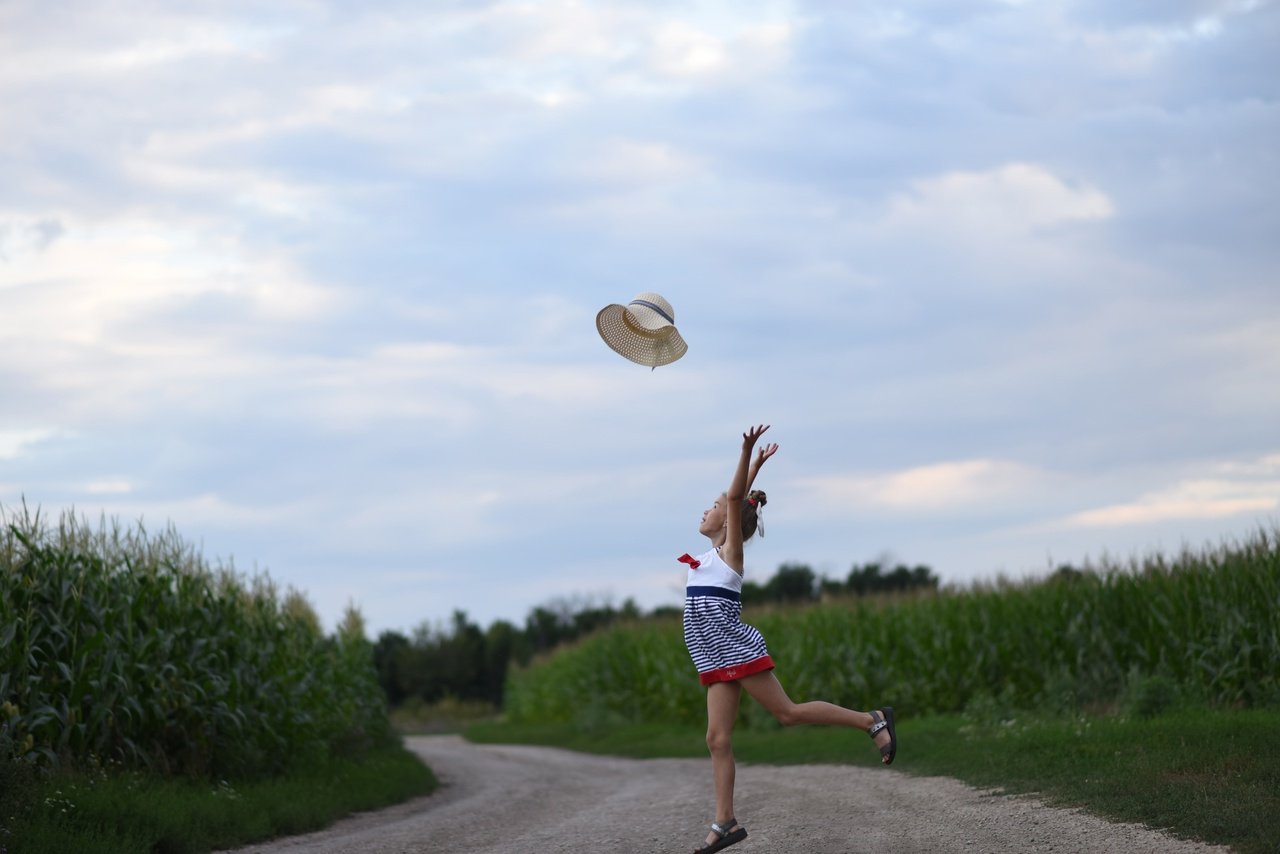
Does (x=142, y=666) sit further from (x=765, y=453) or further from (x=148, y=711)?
(x=765, y=453)

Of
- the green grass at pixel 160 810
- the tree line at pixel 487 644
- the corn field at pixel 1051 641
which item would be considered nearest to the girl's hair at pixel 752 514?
the green grass at pixel 160 810

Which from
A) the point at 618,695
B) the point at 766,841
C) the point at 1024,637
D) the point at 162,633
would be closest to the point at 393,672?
the point at 618,695

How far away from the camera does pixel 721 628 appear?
809cm

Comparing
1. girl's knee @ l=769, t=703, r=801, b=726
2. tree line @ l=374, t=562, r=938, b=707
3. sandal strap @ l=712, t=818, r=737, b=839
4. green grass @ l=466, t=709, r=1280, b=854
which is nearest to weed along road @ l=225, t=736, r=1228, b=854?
green grass @ l=466, t=709, r=1280, b=854

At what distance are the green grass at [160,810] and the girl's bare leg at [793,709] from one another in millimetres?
4973

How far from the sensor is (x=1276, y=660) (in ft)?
53.7

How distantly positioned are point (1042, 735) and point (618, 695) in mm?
21913

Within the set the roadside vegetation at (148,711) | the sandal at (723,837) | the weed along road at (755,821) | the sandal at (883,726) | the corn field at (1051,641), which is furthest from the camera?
the corn field at (1051,641)

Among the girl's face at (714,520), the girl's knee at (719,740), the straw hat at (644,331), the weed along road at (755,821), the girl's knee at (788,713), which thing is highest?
the straw hat at (644,331)

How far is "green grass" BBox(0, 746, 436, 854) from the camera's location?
9.02 m

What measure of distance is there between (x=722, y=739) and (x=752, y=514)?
1.53 m

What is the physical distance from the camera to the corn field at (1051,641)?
1709 cm

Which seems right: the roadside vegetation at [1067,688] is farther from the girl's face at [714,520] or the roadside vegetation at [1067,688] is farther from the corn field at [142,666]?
the corn field at [142,666]

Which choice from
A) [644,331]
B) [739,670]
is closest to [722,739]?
[739,670]
